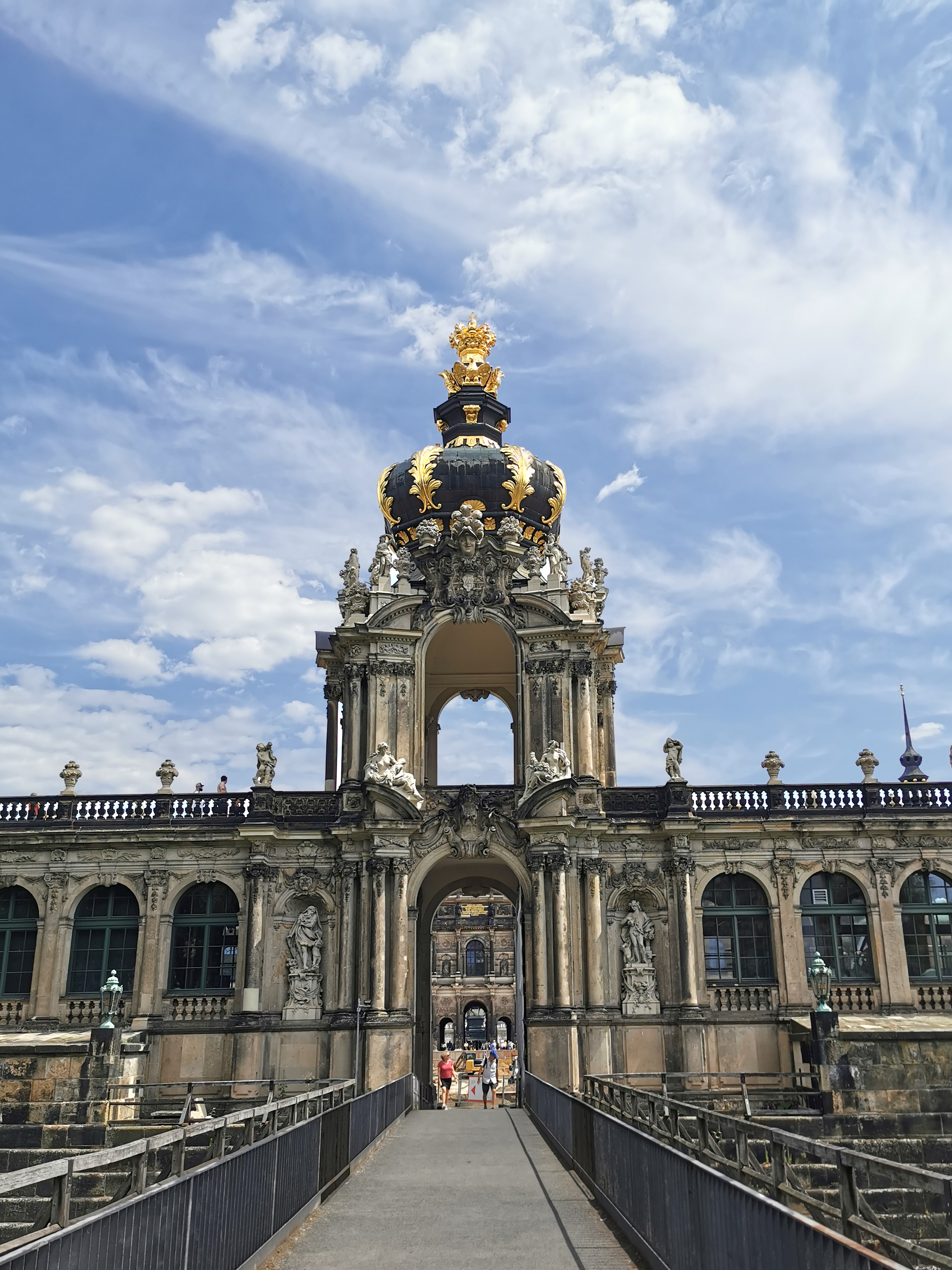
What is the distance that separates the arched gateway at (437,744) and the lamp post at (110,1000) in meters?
5.88

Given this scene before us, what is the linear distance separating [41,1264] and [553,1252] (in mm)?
6789

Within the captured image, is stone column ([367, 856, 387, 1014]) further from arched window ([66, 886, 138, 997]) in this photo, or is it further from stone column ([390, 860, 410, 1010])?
arched window ([66, 886, 138, 997])

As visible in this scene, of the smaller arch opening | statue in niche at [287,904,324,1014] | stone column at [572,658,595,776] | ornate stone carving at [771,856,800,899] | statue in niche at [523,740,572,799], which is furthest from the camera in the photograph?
the smaller arch opening

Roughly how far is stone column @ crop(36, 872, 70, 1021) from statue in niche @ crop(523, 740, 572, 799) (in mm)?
13701

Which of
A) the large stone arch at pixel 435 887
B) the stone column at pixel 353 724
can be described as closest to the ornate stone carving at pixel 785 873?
Answer: the large stone arch at pixel 435 887

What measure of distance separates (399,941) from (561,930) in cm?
439

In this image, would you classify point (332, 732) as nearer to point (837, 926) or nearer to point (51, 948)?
point (51, 948)

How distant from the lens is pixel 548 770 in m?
33.0

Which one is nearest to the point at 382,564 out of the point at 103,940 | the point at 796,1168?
the point at 103,940

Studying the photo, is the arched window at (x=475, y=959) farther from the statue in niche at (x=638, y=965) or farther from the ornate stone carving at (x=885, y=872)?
the ornate stone carving at (x=885, y=872)

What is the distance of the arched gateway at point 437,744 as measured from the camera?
105ft

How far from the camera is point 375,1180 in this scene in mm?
16734

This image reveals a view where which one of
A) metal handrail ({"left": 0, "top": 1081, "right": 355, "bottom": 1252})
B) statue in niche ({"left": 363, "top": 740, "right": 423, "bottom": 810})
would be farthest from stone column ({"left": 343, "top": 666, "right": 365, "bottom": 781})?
metal handrail ({"left": 0, "top": 1081, "right": 355, "bottom": 1252})

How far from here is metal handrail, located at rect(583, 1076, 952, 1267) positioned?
6.57 metres
